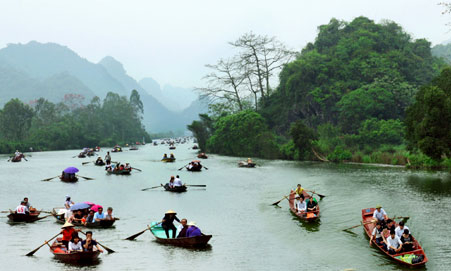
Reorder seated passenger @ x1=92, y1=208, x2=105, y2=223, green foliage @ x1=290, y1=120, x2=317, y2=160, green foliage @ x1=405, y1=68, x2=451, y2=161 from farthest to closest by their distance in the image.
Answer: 1. green foliage @ x1=290, y1=120, x2=317, y2=160
2. green foliage @ x1=405, y1=68, x2=451, y2=161
3. seated passenger @ x1=92, y1=208, x2=105, y2=223

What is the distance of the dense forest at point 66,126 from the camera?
385 ft

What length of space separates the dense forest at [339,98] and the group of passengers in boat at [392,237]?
1213 inches

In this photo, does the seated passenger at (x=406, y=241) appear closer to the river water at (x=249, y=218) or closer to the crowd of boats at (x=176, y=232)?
the crowd of boats at (x=176, y=232)

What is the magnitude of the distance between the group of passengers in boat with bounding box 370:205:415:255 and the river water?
2.06ft

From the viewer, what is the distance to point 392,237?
1769 centimetres

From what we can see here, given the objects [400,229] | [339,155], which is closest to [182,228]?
[400,229]

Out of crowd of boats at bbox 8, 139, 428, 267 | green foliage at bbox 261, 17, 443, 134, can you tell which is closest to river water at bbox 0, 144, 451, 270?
crowd of boats at bbox 8, 139, 428, 267

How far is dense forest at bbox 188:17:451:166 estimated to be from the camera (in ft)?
199

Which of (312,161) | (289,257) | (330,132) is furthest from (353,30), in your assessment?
(289,257)

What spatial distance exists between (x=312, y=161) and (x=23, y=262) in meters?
50.2

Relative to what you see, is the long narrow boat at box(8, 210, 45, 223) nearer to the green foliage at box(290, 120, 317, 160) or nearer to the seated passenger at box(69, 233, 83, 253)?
the seated passenger at box(69, 233, 83, 253)

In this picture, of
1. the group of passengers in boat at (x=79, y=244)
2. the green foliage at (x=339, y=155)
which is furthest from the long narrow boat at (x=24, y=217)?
the green foliage at (x=339, y=155)

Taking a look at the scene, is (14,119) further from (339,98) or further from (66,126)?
(339,98)

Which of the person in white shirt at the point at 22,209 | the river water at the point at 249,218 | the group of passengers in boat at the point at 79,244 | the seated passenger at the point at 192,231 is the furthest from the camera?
the person in white shirt at the point at 22,209
